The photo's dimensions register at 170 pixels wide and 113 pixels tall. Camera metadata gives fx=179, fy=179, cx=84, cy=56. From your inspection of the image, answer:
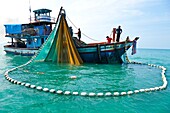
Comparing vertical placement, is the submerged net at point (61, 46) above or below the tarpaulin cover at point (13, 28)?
below

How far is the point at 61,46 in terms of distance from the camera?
891 inches

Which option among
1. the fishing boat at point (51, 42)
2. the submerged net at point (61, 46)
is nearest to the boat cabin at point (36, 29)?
the fishing boat at point (51, 42)

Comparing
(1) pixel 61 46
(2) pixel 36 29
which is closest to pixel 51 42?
(1) pixel 61 46

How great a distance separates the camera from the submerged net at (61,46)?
2220cm

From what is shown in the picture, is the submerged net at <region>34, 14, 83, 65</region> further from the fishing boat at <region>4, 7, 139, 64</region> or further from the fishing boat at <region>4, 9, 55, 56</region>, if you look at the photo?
the fishing boat at <region>4, 9, 55, 56</region>

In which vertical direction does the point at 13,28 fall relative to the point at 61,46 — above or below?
above

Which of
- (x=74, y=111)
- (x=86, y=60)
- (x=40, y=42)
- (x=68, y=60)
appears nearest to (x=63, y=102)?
(x=74, y=111)

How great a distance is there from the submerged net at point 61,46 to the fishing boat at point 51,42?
0.56ft

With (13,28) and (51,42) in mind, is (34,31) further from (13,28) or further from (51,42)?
(51,42)

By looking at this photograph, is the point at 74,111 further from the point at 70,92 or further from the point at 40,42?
the point at 40,42

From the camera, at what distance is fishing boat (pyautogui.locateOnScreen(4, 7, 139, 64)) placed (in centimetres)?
2338

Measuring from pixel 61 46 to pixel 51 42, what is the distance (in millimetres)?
1435

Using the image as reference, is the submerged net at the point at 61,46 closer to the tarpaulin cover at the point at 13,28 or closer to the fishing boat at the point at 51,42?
the fishing boat at the point at 51,42

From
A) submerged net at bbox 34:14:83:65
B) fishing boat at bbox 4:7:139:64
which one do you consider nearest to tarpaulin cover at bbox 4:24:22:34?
fishing boat at bbox 4:7:139:64
